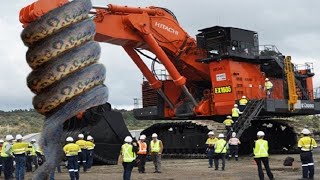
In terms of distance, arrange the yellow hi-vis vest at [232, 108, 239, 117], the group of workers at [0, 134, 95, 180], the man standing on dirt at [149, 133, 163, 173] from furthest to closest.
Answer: the yellow hi-vis vest at [232, 108, 239, 117]
the man standing on dirt at [149, 133, 163, 173]
the group of workers at [0, 134, 95, 180]

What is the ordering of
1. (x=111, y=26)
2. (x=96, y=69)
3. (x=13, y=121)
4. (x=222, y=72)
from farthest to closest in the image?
(x=13, y=121)
(x=222, y=72)
(x=111, y=26)
(x=96, y=69)

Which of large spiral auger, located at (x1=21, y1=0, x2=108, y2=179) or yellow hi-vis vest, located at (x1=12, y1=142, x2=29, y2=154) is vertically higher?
large spiral auger, located at (x1=21, y1=0, x2=108, y2=179)

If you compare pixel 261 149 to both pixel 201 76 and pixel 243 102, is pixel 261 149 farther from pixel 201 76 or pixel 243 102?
pixel 201 76

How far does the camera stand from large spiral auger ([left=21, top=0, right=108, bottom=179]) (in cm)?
371

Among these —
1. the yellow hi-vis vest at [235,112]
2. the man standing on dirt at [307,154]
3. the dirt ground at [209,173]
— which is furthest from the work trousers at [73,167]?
the yellow hi-vis vest at [235,112]

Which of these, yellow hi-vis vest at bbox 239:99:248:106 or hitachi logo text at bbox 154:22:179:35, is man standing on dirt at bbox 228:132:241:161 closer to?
yellow hi-vis vest at bbox 239:99:248:106

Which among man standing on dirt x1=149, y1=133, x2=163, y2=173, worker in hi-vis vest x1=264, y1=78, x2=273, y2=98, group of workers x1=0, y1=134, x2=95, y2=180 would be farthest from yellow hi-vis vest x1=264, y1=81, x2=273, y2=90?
group of workers x1=0, y1=134, x2=95, y2=180

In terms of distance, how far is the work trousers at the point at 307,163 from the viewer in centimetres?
1420

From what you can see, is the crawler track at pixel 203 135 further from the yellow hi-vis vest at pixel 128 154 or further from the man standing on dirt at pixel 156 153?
the yellow hi-vis vest at pixel 128 154

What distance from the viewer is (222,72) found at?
23562 millimetres

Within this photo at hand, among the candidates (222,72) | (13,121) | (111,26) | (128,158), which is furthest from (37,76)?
(13,121)

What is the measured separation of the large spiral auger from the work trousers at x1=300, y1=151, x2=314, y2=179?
1147 centimetres

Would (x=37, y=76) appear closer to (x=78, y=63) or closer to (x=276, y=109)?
(x=78, y=63)

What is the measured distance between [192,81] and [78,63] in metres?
22.3
